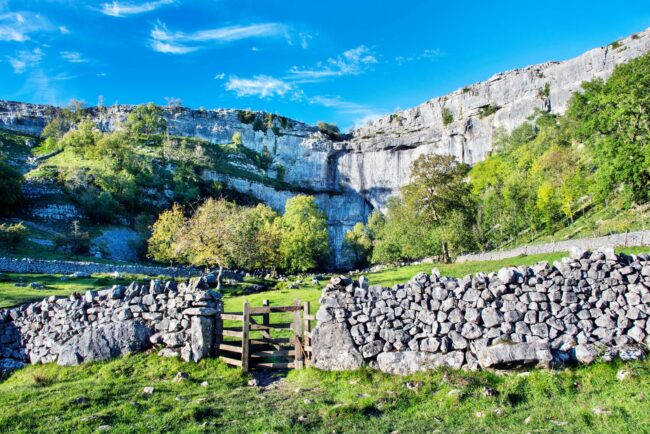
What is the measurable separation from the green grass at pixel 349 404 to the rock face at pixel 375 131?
→ 9175 centimetres

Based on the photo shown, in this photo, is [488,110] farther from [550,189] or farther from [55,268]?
[55,268]

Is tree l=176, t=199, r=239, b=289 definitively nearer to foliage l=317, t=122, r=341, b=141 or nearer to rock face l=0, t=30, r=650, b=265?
rock face l=0, t=30, r=650, b=265

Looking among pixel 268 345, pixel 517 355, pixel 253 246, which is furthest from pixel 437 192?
pixel 517 355

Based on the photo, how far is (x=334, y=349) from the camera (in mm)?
12867

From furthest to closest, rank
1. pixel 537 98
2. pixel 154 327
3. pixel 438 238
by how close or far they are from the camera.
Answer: pixel 537 98 < pixel 438 238 < pixel 154 327

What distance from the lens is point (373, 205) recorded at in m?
131

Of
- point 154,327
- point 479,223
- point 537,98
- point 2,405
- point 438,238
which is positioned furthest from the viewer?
point 537,98

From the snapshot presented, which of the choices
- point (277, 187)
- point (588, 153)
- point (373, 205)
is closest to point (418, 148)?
point (373, 205)

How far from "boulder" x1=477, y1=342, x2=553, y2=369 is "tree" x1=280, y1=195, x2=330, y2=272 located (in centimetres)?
5020

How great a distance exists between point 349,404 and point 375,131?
135 m

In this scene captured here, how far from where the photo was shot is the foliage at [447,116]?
125 metres

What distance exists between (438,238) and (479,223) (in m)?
13.5

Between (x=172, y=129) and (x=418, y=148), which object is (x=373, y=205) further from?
(x=172, y=129)

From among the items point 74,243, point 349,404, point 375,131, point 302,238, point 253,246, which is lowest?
point 349,404
